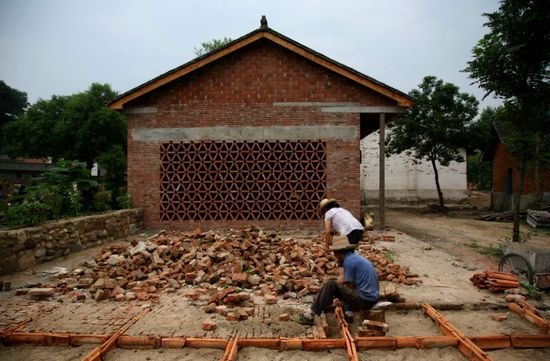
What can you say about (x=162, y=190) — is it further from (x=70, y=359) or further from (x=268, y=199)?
(x=70, y=359)

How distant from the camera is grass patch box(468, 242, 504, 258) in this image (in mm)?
11641

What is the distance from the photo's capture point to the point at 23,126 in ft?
102

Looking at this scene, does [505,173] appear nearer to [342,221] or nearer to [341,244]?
[342,221]

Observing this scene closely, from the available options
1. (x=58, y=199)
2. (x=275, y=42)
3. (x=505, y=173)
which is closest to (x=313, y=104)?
(x=275, y=42)

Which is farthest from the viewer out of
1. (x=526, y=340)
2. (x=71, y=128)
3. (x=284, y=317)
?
(x=71, y=128)

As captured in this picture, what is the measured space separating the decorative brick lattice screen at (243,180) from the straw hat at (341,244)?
7.22 metres

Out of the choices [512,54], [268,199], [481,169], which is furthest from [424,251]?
[481,169]

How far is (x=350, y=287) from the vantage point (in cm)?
530

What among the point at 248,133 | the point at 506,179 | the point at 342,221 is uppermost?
the point at 248,133

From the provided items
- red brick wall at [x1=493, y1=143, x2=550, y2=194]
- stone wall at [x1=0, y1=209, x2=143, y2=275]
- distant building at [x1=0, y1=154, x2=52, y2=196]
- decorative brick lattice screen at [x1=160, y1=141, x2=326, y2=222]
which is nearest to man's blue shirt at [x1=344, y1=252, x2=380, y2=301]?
stone wall at [x1=0, y1=209, x2=143, y2=275]

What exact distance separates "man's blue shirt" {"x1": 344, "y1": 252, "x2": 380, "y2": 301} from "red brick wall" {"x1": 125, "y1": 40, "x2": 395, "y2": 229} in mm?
7443

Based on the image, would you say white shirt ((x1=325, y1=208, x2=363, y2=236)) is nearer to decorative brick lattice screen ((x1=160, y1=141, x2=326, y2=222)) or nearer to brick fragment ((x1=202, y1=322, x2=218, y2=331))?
brick fragment ((x1=202, y1=322, x2=218, y2=331))

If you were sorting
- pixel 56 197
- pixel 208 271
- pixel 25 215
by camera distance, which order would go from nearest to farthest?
pixel 208 271
pixel 25 215
pixel 56 197

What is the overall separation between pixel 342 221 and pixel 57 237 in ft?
22.2
